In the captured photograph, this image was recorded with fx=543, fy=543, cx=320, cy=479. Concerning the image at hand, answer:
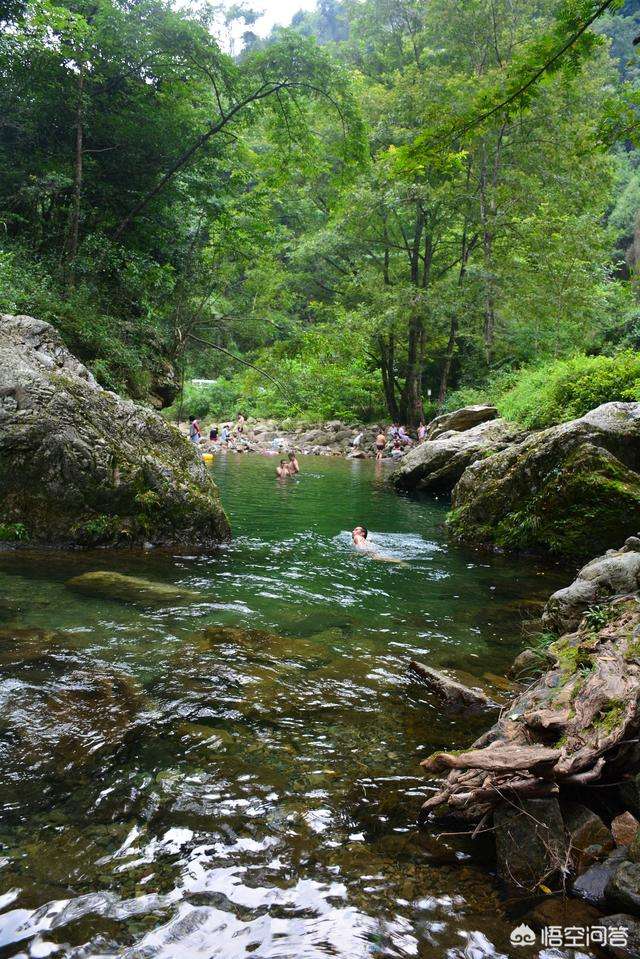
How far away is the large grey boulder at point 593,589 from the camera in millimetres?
4562

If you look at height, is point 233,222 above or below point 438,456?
above

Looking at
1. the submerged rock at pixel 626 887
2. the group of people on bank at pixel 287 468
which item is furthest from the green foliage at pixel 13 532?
the group of people on bank at pixel 287 468

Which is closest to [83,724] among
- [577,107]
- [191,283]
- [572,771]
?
[572,771]

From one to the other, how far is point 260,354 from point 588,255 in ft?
46.5

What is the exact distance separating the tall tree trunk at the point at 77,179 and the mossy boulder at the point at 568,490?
11.0 metres

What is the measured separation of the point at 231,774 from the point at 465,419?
55.5ft

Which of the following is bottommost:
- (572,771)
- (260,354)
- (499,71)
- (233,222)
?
(572,771)

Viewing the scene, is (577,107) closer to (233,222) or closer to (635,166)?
(233,222)

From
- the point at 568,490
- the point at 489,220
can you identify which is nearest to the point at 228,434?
the point at 489,220

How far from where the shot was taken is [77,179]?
12.8 m

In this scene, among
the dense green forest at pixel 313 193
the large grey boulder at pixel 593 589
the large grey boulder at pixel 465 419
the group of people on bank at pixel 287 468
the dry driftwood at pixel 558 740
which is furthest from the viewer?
the group of people on bank at pixel 287 468

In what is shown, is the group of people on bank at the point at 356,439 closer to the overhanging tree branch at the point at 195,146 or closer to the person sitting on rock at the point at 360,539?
the overhanging tree branch at the point at 195,146

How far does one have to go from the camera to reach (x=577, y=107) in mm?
21766

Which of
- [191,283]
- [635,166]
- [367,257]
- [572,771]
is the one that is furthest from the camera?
[635,166]
